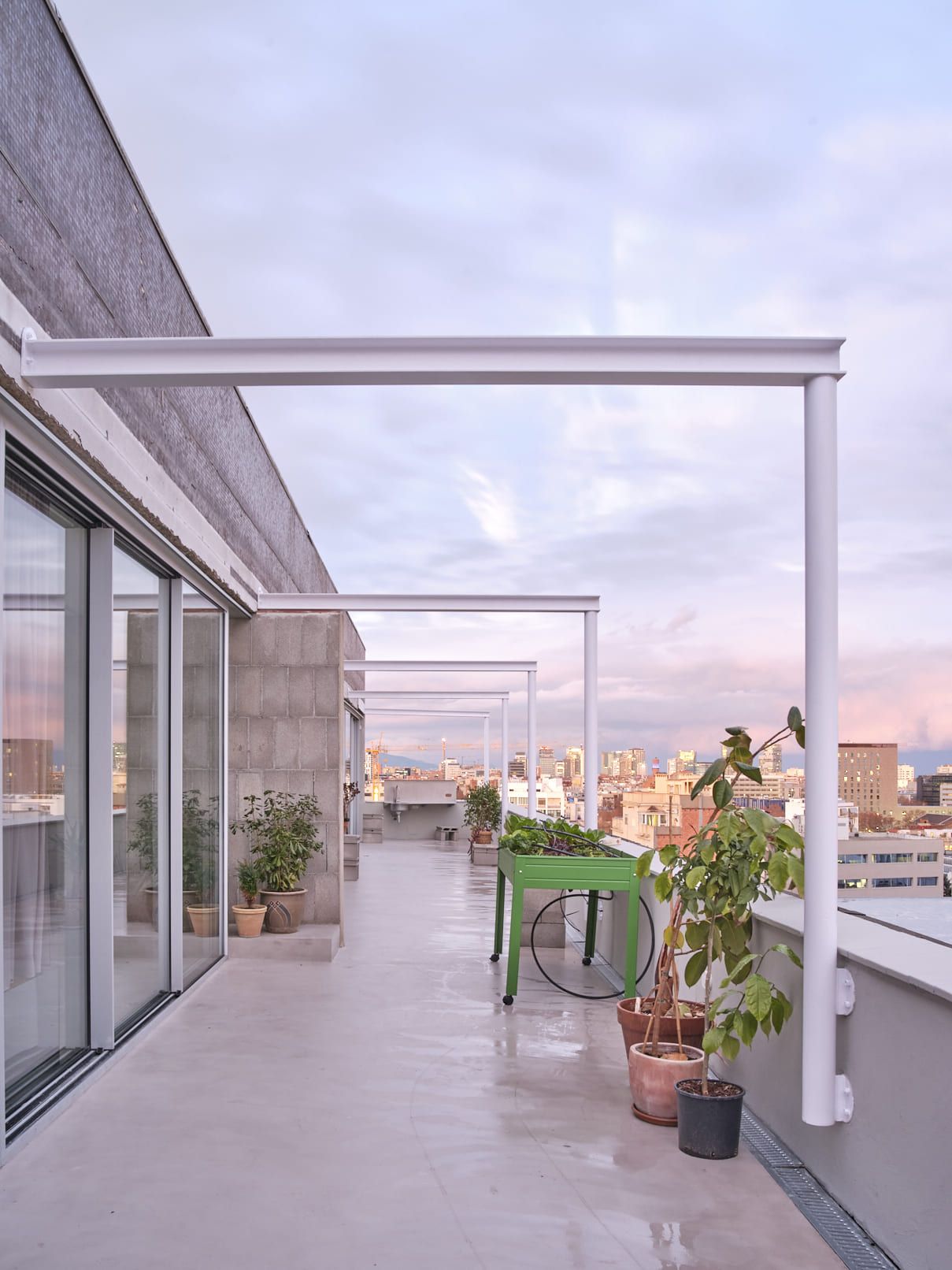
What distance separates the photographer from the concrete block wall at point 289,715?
724cm

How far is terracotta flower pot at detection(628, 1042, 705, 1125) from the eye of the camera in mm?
3600

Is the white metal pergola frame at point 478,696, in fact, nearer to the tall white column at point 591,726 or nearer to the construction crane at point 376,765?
the construction crane at point 376,765

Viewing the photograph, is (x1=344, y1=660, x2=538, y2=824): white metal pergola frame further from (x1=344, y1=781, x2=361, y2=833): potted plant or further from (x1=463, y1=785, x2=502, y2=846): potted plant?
(x1=463, y1=785, x2=502, y2=846): potted plant

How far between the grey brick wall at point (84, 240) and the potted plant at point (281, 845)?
193 centimetres

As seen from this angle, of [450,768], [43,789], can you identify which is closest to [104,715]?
[43,789]

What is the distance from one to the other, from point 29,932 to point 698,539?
11.6 m

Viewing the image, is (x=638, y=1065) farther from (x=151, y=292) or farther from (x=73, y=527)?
(x=151, y=292)

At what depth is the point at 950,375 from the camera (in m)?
8.54

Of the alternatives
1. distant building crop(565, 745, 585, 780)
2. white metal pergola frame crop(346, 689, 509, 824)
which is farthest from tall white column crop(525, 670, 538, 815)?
distant building crop(565, 745, 585, 780)

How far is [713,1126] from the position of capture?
10.7 ft

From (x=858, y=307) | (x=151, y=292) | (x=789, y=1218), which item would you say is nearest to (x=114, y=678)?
(x=151, y=292)

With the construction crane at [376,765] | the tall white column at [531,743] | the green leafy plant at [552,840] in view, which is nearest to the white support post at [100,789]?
the green leafy plant at [552,840]

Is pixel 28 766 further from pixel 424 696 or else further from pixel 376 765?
pixel 376 765

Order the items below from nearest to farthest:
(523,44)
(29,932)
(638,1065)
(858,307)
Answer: (29,932) → (638,1065) → (523,44) → (858,307)
